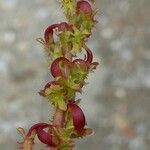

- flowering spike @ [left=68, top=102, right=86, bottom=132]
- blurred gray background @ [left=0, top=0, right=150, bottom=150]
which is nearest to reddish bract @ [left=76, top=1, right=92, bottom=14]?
flowering spike @ [left=68, top=102, right=86, bottom=132]

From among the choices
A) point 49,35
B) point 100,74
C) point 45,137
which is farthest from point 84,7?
point 100,74

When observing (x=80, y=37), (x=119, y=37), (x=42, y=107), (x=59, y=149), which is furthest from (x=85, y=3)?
(x=119, y=37)

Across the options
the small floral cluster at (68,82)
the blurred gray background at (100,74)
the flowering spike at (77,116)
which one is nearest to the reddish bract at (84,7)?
the small floral cluster at (68,82)

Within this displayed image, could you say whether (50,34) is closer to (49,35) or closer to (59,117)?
(49,35)

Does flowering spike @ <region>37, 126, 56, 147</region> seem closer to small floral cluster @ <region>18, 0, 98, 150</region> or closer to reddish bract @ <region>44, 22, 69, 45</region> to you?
small floral cluster @ <region>18, 0, 98, 150</region>

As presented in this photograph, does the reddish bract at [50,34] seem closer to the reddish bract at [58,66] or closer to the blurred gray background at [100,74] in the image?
the reddish bract at [58,66]

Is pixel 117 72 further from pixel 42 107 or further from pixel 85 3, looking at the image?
pixel 85 3
